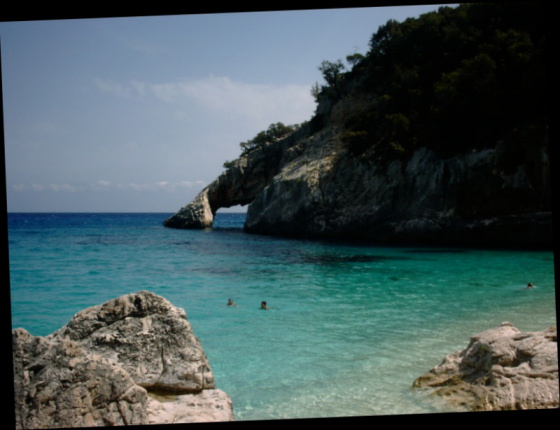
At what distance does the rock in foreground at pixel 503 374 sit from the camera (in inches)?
157

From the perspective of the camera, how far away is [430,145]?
84.5ft

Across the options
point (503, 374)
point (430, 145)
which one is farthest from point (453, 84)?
point (503, 374)

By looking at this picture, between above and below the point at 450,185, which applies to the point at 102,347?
below

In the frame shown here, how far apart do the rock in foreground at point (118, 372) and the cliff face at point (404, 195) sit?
22151mm

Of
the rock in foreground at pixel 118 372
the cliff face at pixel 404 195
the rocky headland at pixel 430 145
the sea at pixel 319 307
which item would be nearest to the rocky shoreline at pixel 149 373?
the rock in foreground at pixel 118 372

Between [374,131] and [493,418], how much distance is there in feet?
94.3

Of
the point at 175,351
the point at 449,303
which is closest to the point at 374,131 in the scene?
the point at 449,303

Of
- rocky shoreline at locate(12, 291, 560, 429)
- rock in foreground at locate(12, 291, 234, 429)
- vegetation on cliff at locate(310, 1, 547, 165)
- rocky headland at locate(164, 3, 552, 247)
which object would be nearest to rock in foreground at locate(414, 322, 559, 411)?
rocky shoreline at locate(12, 291, 560, 429)

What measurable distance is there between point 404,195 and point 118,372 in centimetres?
2510

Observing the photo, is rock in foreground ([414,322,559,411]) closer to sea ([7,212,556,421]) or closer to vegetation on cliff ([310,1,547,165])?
sea ([7,212,556,421])

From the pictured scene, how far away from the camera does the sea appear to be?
595 centimetres

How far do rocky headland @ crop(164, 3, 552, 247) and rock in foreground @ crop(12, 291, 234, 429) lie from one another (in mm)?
22146

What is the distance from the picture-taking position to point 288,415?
512 cm

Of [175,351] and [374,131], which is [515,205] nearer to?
[374,131]
